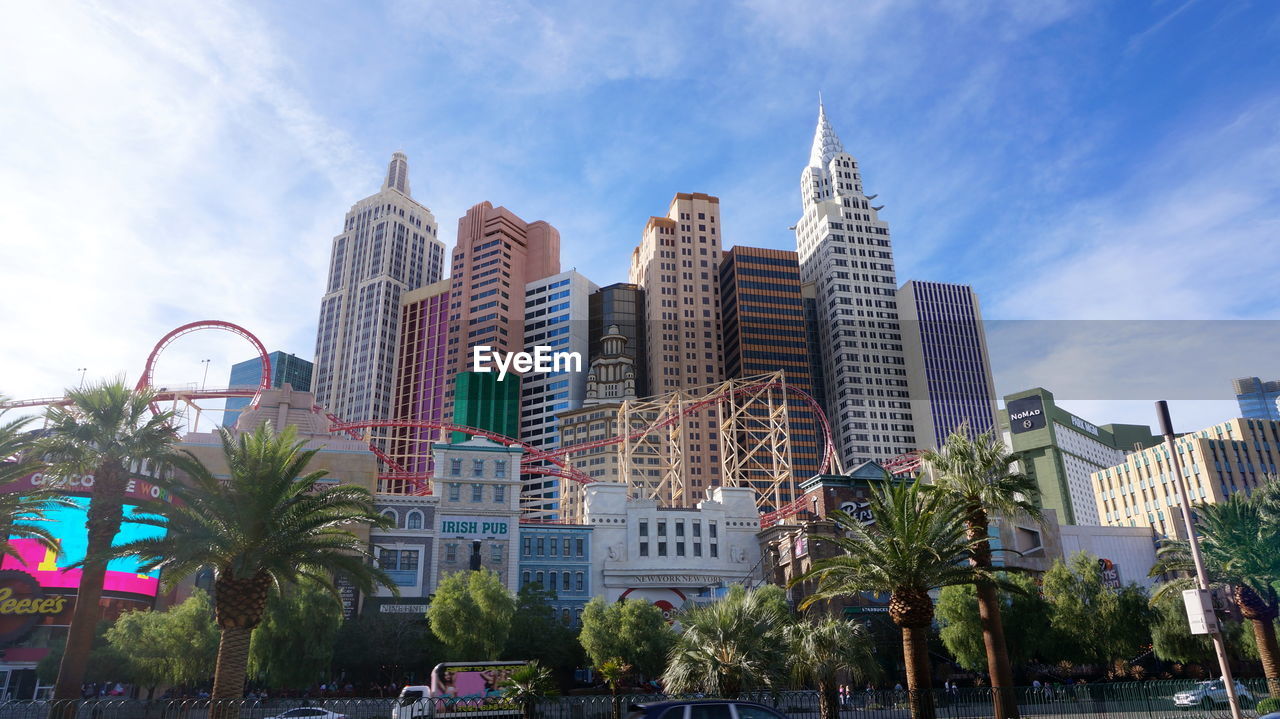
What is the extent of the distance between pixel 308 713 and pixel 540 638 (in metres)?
23.6

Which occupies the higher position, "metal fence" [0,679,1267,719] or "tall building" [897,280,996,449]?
"tall building" [897,280,996,449]

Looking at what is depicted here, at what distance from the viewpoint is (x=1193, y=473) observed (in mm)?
116062

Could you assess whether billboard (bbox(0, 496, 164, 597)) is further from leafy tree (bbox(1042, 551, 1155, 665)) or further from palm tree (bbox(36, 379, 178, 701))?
leafy tree (bbox(1042, 551, 1155, 665))

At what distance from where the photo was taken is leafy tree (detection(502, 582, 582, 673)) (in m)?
57.1

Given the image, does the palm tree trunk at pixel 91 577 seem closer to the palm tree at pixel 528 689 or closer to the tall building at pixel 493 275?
the palm tree at pixel 528 689

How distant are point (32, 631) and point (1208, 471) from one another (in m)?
129

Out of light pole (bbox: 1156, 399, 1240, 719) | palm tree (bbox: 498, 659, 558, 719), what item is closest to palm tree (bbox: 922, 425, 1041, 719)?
light pole (bbox: 1156, 399, 1240, 719)

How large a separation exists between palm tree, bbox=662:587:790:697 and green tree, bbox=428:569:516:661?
86.0 feet

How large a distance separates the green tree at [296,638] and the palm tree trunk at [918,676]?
→ 31317mm

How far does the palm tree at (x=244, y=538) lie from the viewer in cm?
2819

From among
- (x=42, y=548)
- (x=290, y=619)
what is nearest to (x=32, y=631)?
(x=42, y=548)

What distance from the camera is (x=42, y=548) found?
62531 mm

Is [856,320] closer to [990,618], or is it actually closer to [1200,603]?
[990,618]

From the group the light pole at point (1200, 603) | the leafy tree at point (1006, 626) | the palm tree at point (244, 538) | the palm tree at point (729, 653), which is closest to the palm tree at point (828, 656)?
the palm tree at point (729, 653)
